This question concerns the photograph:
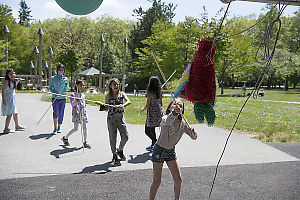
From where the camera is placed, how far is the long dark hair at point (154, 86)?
17.0 ft

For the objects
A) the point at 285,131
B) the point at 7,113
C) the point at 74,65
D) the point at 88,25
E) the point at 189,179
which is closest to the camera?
the point at 189,179

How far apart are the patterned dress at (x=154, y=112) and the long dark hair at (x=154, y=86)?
120mm

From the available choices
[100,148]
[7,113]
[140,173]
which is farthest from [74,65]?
[140,173]

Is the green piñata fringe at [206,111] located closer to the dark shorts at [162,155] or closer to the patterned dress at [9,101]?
the dark shorts at [162,155]

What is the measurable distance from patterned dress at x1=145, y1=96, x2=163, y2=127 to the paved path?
76 centimetres

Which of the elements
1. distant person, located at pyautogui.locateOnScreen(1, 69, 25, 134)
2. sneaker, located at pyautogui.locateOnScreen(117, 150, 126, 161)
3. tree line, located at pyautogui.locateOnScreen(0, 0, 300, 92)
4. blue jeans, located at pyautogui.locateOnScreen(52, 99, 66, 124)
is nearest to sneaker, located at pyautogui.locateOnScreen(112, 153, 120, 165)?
sneaker, located at pyautogui.locateOnScreen(117, 150, 126, 161)

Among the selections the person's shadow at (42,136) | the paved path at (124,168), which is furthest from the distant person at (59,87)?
the paved path at (124,168)

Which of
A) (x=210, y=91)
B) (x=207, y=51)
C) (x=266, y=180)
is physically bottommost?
(x=266, y=180)

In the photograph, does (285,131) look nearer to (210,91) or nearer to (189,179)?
(189,179)

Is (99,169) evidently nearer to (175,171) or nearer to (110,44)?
(175,171)

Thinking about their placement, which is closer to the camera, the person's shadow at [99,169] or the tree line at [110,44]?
the person's shadow at [99,169]

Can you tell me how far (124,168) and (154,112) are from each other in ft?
4.42

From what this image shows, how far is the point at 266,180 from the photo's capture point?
4359 millimetres

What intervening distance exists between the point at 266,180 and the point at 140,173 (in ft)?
7.01
